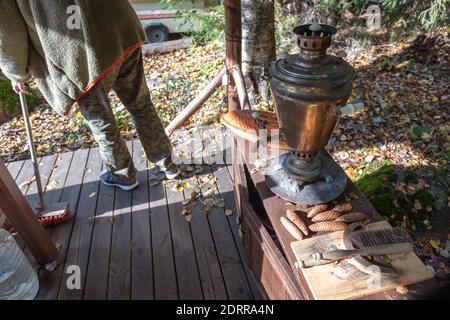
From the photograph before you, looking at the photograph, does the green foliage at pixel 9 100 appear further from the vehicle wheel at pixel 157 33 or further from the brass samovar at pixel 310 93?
the brass samovar at pixel 310 93

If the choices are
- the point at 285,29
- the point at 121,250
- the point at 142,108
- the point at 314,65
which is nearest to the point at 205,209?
the point at 121,250

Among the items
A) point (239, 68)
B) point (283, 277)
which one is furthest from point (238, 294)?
point (239, 68)

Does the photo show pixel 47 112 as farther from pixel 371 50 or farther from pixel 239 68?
pixel 371 50

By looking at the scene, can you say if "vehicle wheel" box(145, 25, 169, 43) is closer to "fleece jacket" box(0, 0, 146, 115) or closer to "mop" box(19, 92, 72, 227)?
"mop" box(19, 92, 72, 227)

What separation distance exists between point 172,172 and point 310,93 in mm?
1982

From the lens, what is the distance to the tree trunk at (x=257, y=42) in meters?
3.70

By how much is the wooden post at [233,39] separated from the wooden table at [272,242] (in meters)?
0.57

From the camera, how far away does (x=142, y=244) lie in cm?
247

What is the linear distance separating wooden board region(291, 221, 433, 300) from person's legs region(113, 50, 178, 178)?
1779 millimetres

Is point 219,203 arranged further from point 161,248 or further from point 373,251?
point 373,251

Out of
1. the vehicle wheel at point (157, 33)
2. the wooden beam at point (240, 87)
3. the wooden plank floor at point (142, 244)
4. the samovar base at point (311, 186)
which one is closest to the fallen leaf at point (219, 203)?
the wooden plank floor at point (142, 244)

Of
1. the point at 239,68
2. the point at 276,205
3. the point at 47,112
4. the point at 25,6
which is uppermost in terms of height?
the point at 25,6

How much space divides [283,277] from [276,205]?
366 mm
